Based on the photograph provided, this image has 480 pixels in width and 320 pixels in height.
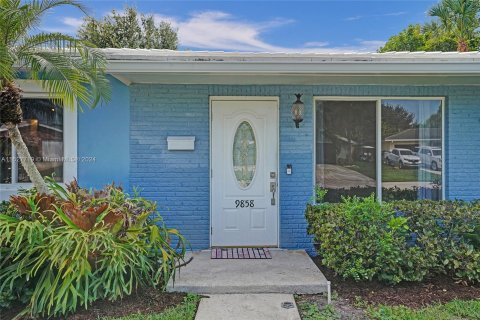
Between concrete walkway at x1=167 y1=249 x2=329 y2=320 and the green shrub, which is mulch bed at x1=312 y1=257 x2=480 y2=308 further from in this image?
concrete walkway at x1=167 y1=249 x2=329 y2=320

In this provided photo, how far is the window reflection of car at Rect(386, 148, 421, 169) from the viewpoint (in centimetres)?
580

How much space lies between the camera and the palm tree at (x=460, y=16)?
14.3 metres

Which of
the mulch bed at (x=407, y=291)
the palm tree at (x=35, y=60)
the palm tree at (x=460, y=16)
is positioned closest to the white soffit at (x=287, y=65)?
the palm tree at (x=35, y=60)

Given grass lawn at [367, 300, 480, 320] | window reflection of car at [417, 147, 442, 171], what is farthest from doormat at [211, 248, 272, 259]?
window reflection of car at [417, 147, 442, 171]

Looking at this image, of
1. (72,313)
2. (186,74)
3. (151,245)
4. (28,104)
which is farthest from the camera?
(28,104)

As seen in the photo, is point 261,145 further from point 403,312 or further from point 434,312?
point 434,312

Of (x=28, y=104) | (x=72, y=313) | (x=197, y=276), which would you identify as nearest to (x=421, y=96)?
(x=197, y=276)

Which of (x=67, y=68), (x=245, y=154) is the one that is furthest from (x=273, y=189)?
(x=67, y=68)

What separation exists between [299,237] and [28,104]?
4661mm

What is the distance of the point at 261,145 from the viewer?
18.9 ft

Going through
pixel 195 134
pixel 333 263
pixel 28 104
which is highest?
pixel 28 104

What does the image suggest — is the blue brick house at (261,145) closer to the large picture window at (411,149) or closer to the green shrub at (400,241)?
the large picture window at (411,149)

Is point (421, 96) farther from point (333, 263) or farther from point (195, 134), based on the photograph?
point (195, 134)

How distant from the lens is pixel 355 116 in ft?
18.9
